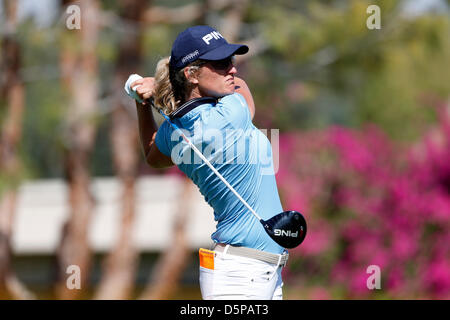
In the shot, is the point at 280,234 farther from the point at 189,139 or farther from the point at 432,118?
the point at 432,118

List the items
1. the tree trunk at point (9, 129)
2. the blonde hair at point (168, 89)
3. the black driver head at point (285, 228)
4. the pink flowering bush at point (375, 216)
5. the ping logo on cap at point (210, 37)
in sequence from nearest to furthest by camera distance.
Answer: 1. the black driver head at point (285, 228)
2. the ping logo on cap at point (210, 37)
3. the blonde hair at point (168, 89)
4. the pink flowering bush at point (375, 216)
5. the tree trunk at point (9, 129)

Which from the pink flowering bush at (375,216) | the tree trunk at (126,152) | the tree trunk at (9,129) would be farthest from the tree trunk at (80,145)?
the pink flowering bush at (375,216)

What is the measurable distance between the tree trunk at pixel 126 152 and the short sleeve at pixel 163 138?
446 inches

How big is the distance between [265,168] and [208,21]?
12882mm

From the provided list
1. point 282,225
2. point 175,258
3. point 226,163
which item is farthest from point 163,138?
point 175,258

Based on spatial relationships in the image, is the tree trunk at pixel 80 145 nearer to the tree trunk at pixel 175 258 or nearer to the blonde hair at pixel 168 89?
Answer: the tree trunk at pixel 175 258

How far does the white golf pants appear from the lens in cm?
375

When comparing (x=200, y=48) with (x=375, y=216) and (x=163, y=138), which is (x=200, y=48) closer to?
(x=163, y=138)

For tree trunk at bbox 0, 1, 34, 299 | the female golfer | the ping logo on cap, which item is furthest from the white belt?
tree trunk at bbox 0, 1, 34, 299

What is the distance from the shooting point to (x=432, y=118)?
19.3 metres

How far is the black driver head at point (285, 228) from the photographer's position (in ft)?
12.1

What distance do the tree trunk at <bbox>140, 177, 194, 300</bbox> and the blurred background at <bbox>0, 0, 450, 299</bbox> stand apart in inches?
1.3

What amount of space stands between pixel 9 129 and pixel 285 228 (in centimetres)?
1132
